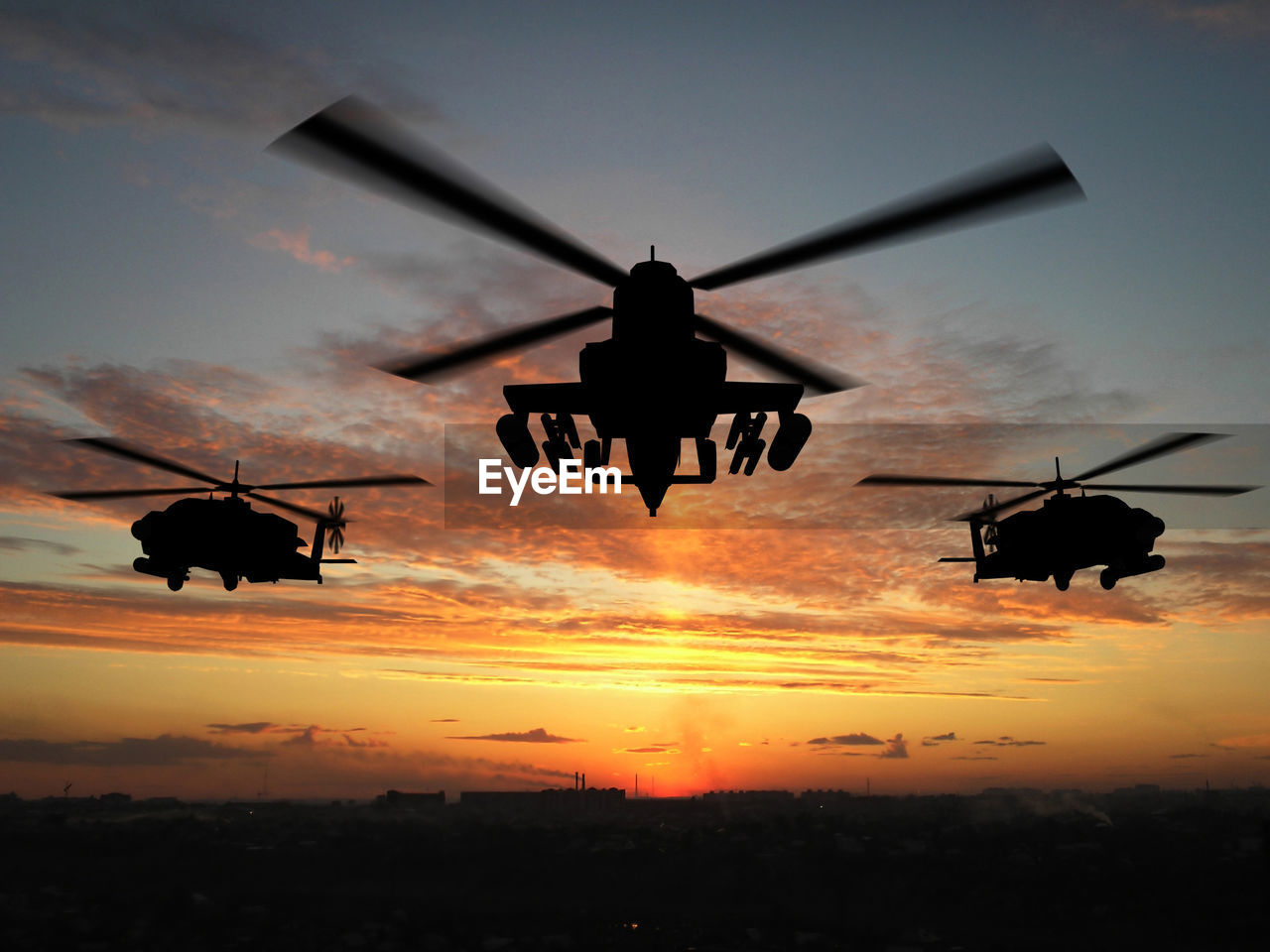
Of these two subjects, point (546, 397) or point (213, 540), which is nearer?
point (546, 397)

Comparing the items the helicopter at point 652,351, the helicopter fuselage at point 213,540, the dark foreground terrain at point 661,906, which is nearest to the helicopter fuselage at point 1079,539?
the helicopter at point 652,351

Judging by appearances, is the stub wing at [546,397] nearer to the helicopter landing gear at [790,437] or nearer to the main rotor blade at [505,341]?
the main rotor blade at [505,341]

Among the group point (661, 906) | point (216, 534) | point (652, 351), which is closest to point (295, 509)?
point (216, 534)

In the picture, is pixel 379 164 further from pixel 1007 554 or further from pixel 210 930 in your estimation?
pixel 210 930

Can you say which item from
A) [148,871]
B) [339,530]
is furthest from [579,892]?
[339,530]

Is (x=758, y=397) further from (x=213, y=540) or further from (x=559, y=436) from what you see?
(x=213, y=540)

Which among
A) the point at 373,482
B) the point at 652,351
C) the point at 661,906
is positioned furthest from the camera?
the point at 661,906
